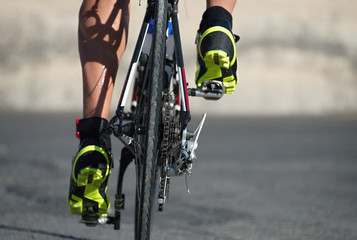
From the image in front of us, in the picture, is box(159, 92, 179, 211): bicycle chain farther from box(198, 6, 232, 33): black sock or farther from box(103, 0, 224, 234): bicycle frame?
box(198, 6, 232, 33): black sock

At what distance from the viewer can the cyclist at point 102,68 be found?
9.80ft

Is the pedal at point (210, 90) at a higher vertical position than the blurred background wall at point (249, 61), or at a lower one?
lower

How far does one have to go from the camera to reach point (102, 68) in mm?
3186

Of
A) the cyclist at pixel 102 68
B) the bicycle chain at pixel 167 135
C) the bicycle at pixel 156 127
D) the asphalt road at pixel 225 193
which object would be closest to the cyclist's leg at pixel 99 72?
the cyclist at pixel 102 68

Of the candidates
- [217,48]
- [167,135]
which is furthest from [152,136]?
[217,48]

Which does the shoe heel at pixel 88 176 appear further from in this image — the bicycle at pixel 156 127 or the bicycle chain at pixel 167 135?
the bicycle chain at pixel 167 135

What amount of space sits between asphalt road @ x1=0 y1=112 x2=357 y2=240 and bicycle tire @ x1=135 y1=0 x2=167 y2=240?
157 centimetres

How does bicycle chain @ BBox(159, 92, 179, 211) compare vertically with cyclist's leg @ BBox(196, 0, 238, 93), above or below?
below

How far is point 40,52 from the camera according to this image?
29.3 meters

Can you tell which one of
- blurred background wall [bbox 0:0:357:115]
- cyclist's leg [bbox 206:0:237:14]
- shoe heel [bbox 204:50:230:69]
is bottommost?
shoe heel [bbox 204:50:230:69]

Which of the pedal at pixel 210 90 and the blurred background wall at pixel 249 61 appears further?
the blurred background wall at pixel 249 61

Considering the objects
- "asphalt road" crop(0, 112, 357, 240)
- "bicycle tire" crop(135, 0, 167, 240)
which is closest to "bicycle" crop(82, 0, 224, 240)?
"bicycle tire" crop(135, 0, 167, 240)

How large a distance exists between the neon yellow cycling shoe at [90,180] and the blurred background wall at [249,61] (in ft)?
70.6

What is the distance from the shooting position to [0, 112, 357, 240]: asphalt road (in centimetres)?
453
